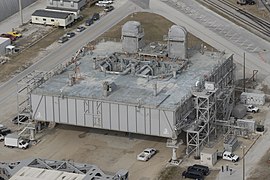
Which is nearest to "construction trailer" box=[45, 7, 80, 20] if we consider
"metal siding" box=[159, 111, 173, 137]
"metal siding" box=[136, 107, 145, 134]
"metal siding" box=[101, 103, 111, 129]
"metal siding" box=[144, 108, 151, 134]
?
"metal siding" box=[101, 103, 111, 129]

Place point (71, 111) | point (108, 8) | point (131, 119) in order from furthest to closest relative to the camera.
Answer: point (108, 8) → point (71, 111) → point (131, 119)

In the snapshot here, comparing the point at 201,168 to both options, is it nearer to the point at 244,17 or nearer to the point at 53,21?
the point at 53,21

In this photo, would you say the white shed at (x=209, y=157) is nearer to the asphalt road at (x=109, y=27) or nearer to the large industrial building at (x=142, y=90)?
the large industrial building at (x=142, y=90)

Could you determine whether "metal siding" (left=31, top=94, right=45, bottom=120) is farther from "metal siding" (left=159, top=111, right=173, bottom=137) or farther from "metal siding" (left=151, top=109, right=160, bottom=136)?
"metal siding" (left=159, top=111, right=173, bottom=137)

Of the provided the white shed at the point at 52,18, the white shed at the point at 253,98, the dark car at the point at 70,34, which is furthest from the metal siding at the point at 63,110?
the white shed at the point at 52,18

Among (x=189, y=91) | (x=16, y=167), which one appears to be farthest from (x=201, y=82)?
(x=16, y=167)

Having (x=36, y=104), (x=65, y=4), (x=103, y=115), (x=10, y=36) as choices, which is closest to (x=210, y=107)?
(x=103, y=115)
